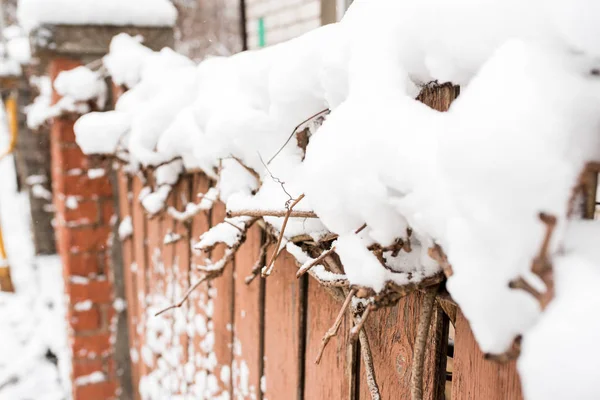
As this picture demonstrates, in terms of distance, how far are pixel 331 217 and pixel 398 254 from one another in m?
0.09

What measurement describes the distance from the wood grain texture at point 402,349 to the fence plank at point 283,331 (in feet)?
0.66

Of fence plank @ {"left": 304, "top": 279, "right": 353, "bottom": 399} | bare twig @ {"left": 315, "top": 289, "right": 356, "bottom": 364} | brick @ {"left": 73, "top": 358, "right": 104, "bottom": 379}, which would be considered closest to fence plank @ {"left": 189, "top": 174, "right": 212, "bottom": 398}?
fence plank @ {"left": 304, "top": 279, "right": 353, "bottom": 399}

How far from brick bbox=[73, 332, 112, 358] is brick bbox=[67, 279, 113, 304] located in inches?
7.3

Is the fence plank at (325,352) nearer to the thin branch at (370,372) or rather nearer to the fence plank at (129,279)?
the thin branch at (370,372)

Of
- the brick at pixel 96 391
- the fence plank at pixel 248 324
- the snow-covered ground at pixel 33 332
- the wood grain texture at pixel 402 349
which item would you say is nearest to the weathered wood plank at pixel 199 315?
the fence plank at pixel 248 324

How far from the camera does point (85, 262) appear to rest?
2.23 m

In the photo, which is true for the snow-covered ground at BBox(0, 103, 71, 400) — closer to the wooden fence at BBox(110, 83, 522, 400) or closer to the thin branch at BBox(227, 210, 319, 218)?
the wooden fence at BBox(110, 83, 522, 400)

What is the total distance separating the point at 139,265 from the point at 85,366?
697mm

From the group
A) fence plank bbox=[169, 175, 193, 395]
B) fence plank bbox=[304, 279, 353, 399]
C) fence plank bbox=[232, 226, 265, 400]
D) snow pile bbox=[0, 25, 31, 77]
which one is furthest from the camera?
snow pile bbox=[0, 25, 31, 77]

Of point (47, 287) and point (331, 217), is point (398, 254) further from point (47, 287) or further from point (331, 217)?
point (47, 287)

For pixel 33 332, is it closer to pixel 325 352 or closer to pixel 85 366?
pixel 85 366

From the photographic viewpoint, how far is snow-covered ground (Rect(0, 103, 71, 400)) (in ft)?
9.89

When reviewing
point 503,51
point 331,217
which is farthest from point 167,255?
point 503,51

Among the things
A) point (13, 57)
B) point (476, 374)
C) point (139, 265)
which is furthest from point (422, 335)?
point (13, 57)
